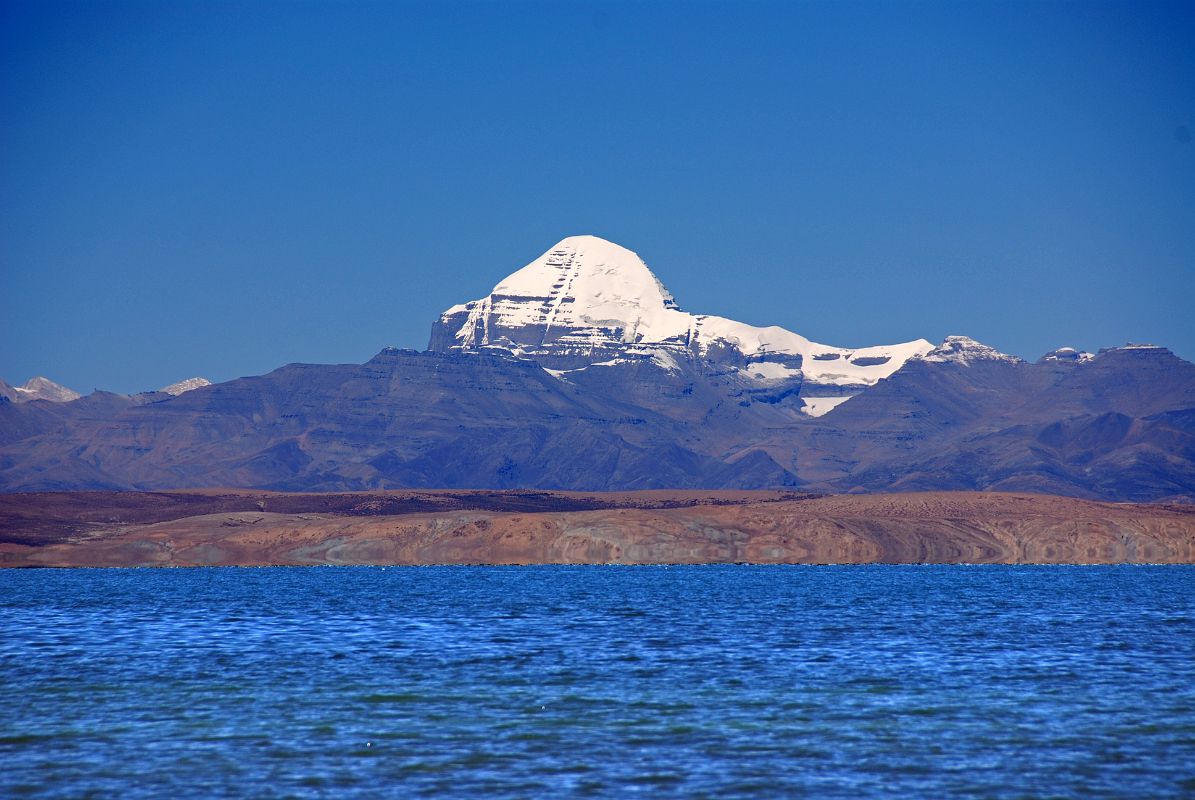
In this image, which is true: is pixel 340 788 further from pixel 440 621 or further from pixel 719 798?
pixel 440 621

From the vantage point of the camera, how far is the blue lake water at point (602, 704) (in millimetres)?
42000

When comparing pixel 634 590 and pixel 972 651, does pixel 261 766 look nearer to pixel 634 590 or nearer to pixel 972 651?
pixel 972 651

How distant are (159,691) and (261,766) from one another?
18810 millimetres

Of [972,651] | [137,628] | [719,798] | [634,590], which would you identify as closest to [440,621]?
[137,628]

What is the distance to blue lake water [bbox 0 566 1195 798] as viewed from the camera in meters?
42.0

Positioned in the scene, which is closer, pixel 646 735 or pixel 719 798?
pixel 719 798

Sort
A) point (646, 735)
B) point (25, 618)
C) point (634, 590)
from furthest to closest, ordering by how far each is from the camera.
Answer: point (634, 590), point (25, 618), point (646, 735)

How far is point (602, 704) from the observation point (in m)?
56.1

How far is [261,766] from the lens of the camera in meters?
43.9

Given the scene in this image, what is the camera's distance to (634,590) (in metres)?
152

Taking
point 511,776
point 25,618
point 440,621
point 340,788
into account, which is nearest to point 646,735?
point 511,776

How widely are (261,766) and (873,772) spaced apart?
57.7 feet

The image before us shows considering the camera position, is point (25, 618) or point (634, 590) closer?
point (25, 618)

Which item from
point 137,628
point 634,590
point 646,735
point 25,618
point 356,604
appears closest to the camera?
point 646,735
